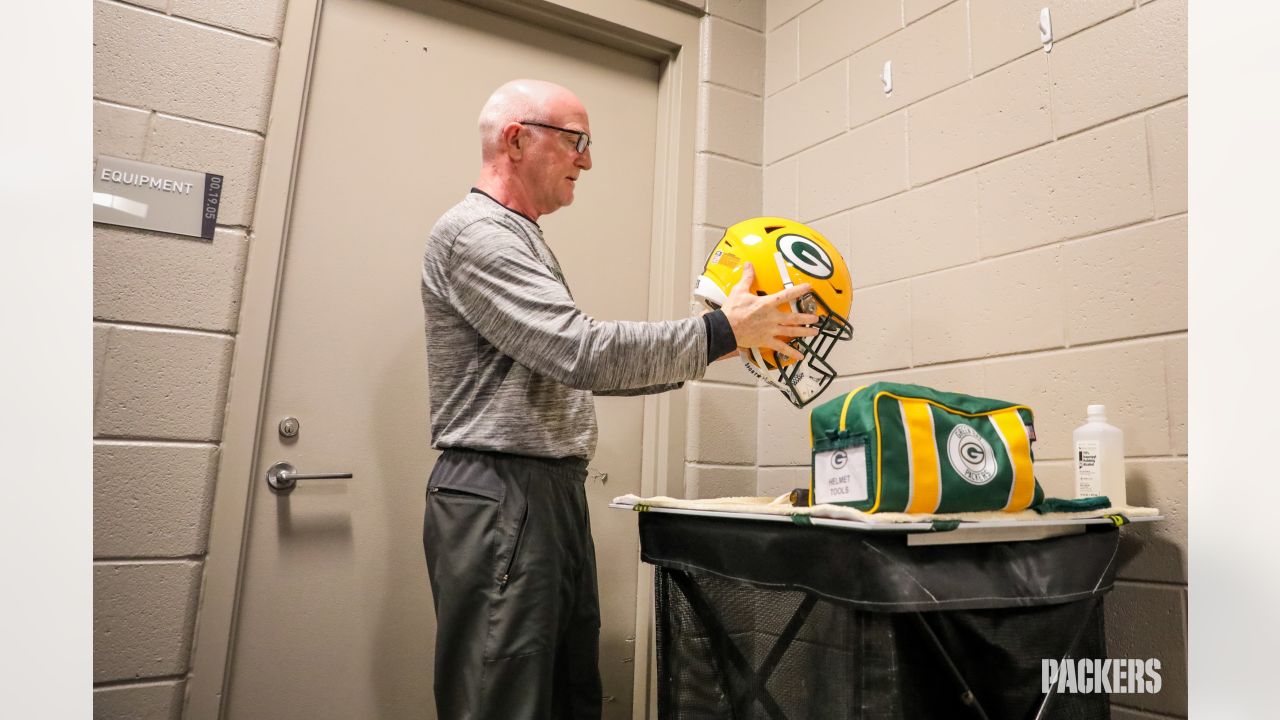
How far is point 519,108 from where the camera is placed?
5.28 ft

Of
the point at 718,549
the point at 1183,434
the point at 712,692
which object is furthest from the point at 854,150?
the point at 712,692

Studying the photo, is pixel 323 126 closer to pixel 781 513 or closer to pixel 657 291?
pixel 657 291

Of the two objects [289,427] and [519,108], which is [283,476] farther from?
[519,108]

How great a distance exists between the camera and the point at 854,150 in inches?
81.7

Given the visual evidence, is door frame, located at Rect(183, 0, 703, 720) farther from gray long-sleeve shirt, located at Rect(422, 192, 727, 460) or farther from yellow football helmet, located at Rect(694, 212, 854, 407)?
yellow football helmet, located at Rect(694, 212, 854, 407)

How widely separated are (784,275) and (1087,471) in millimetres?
624

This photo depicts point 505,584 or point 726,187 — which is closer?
point 505,584

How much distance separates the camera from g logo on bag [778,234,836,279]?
132 centimetres

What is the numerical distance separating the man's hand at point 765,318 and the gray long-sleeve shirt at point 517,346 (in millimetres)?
62

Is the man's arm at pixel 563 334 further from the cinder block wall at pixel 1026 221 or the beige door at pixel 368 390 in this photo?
the cinder block wall at pixel 1026 221

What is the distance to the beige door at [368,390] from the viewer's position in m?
1.72

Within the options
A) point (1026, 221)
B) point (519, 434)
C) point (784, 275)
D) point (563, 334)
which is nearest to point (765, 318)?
point (784, 275)

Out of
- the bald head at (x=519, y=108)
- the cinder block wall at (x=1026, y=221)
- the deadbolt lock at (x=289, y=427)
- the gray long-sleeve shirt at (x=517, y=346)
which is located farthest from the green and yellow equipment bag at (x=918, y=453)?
the deadbolt lock at (x=289, y=427)

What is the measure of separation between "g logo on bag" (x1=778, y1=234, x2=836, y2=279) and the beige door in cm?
88
